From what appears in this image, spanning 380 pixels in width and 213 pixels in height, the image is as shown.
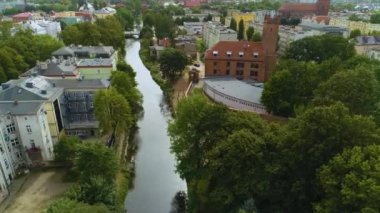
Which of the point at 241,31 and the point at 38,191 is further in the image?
the point at 241,31

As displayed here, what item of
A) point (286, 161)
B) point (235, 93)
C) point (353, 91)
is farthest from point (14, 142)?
point (353, 91)

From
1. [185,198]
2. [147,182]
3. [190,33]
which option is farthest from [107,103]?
Answer: [190,33]

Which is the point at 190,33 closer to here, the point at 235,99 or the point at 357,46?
the point at 357,46

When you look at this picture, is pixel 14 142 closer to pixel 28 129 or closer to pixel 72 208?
pixel 28 129

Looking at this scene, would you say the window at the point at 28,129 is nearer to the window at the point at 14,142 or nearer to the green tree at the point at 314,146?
the window at the point at 14,142

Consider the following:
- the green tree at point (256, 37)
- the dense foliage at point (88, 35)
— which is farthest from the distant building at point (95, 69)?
the green tree at point (256, 37)

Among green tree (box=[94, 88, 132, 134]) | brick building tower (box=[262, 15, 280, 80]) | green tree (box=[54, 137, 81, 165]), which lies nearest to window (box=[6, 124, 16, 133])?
green tree (box=[54, 137, 81, 165])
